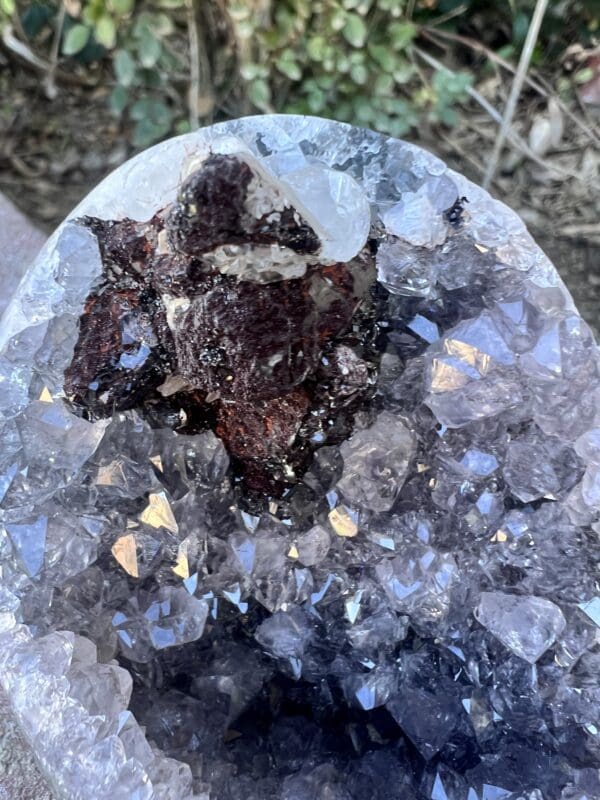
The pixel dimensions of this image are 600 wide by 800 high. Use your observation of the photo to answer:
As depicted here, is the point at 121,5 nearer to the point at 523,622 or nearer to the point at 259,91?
the point at 259,91

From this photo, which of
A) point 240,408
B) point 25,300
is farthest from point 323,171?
point 25,300

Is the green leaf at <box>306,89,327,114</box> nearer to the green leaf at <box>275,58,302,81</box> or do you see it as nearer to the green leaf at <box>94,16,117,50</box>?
the green leaf at <box>275,58,302,81</box>

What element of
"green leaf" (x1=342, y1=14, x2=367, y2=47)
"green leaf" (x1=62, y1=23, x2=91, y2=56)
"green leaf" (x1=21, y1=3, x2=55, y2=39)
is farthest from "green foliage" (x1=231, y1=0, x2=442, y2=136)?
"green leaf" (x1=21, y1=3, x2=55, y2=39)

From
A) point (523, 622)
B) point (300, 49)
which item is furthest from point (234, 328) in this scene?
point (300, 49)

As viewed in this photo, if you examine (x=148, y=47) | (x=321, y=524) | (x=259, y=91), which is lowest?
(x=321, y=524)

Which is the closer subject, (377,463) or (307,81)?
(377,463)

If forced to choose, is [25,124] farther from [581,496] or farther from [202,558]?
[581,496]
